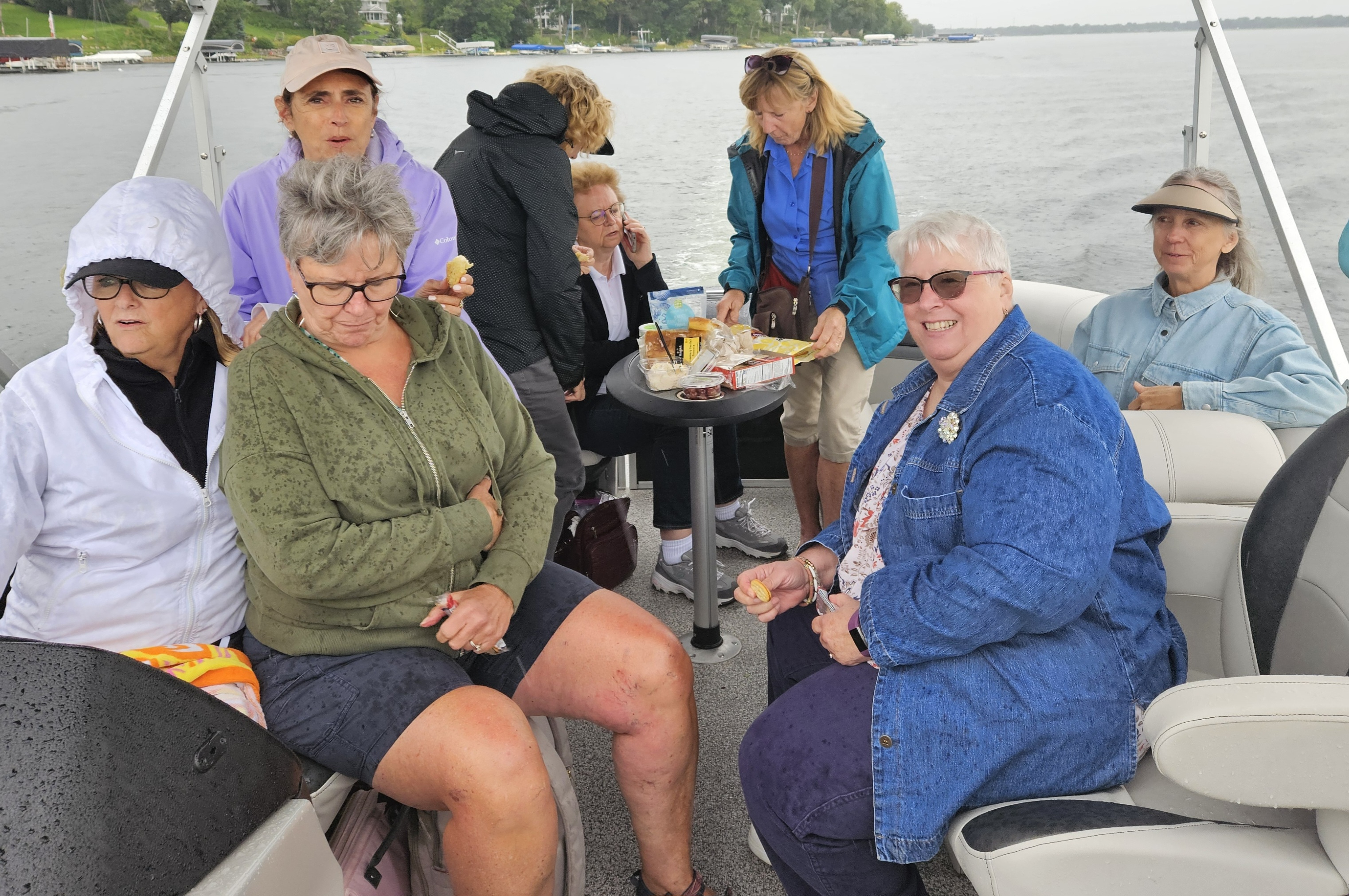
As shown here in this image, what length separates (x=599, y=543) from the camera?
294 cm

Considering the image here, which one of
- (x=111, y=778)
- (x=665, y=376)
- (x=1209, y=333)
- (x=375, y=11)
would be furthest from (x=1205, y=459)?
(x=375, y=11)

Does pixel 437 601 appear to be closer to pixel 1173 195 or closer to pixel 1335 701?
pixel 1335 701

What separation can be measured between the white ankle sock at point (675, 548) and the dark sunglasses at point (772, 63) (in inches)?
56.3

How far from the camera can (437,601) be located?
1619 mm

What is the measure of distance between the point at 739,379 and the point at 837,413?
716 millimetres

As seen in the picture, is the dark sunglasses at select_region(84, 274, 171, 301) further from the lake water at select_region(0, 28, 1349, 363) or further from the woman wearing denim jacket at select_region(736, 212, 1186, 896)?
the woman wearing denim jacket at select_region(736, 212, 1186, 896)

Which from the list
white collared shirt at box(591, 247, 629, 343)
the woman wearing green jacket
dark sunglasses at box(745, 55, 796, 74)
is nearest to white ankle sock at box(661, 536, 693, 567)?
white collared shirt at box(591, 247, 629, 343)

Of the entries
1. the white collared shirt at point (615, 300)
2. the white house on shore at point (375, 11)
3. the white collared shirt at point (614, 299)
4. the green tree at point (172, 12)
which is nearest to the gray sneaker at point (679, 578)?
the white collared shirt at point (614, 299)

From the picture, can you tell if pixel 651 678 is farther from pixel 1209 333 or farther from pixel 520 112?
pixel 1209 333

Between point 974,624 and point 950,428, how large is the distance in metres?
0.32

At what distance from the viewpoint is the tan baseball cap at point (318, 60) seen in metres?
2.07

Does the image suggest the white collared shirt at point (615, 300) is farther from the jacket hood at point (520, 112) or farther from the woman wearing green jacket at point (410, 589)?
the woman wearing green jacket at point (410, 589)

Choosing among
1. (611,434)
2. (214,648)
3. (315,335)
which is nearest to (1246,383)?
(611,434)

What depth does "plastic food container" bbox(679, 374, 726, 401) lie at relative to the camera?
2.32 metres
